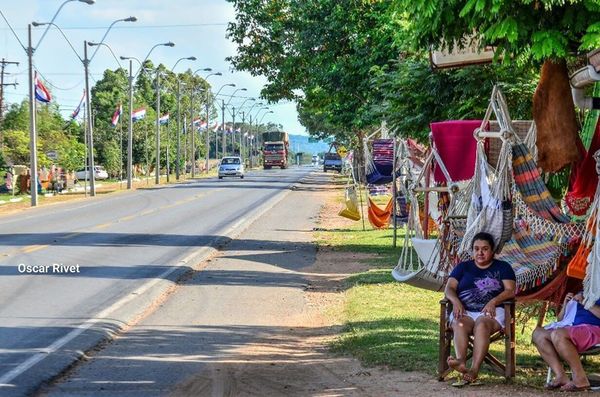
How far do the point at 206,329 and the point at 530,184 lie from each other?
450 cm

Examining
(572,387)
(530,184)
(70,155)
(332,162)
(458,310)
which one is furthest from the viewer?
(332,162)

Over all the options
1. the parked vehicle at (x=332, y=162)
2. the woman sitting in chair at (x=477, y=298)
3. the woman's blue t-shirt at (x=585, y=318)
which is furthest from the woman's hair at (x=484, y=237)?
the parked vehicle at (x=332, y=162)

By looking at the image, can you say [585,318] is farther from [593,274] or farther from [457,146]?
[457,146]

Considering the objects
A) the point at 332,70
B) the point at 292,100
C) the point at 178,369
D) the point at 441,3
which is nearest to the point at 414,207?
the point at 178,369

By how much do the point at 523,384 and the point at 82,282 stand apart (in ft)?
29.5

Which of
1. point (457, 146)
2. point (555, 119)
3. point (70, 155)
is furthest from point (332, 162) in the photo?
point (555, 119)

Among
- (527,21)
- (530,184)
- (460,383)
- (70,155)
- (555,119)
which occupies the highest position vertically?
(527,21)

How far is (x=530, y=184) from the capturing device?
8.95m

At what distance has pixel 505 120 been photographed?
30.2ft

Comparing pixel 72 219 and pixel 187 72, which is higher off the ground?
pixel 187 72

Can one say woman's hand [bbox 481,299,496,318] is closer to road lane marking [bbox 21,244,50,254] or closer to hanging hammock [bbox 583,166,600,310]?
hanging hammock [bbox 583,166,600,310]

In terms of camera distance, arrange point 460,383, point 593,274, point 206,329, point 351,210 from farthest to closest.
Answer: point 351,210, point 206,329, point 460,383, point 593,274

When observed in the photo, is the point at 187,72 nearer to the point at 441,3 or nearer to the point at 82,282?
the point at 82,282

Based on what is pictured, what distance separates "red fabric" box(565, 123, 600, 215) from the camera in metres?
9.06
